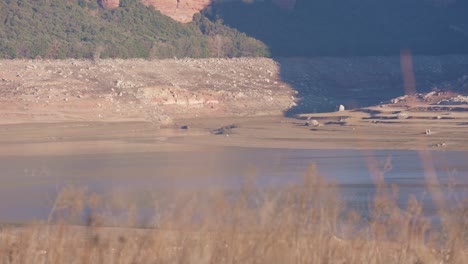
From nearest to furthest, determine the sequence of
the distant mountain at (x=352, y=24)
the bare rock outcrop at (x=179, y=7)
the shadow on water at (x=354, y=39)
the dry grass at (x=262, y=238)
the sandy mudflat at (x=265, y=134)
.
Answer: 1. the dry grass at (x=262, y=238)
2. the sandy mudflat at (x=265, y=134)
3. the shadow on water at (x=354, y=39)
4. the distant mountain at (x=352, y=24)
5. the bare rock outcrop at (x=179, y=7)

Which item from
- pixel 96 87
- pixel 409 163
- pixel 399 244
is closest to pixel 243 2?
pixel 96 87

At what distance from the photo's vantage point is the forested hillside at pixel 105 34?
52250 mm

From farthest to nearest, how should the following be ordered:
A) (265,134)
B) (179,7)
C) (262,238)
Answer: (179,7) → (265,134) → (262,238)

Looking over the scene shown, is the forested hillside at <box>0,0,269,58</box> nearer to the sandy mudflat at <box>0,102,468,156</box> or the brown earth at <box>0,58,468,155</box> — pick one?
the brown earth at <box>0,58,468,155</box>

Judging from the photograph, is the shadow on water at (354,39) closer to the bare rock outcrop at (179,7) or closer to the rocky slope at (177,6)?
the rocky slope at (177,6)

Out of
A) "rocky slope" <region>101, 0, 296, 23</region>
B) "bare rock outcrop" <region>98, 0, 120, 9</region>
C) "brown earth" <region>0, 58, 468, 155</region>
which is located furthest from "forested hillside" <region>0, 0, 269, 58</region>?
"brown earth" <region>0, 58, 468, 155</region>

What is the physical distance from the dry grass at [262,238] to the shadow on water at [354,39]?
1744 inches

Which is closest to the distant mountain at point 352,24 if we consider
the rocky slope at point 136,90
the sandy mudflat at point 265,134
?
the rocky slope at point 136,90

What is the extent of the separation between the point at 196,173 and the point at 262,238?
14424 mm

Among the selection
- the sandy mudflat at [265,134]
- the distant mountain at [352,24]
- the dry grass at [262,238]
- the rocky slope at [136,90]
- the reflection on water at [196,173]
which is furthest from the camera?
the distant mountain at [352,24]

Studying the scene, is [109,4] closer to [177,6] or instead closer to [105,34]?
[177,6]

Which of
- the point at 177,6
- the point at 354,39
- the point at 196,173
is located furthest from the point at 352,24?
the point at 196,173

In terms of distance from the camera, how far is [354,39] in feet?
215

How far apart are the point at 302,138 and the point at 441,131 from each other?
4.44m
